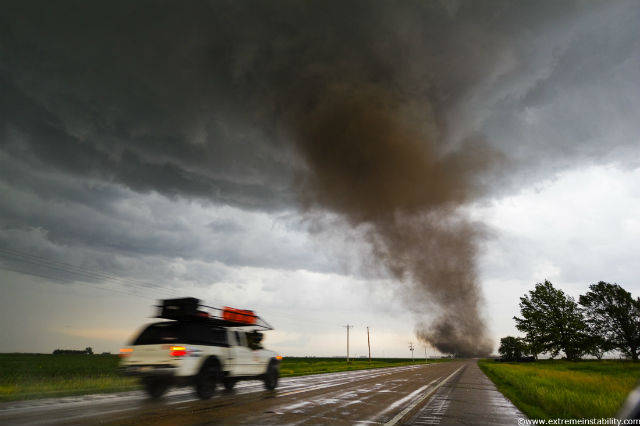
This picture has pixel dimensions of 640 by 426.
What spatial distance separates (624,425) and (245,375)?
529 inches

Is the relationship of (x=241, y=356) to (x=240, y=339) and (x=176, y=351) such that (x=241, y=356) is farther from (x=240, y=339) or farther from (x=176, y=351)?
(x=176, y=351)

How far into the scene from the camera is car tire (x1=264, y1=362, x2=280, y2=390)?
1479 cm

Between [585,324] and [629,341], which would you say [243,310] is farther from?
[629,341]

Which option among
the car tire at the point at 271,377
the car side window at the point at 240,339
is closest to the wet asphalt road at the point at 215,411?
the car side window at the point at 240,339

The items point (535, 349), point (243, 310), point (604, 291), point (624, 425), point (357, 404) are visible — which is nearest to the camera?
point (624, 425)

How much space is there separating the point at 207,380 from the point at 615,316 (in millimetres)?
83502

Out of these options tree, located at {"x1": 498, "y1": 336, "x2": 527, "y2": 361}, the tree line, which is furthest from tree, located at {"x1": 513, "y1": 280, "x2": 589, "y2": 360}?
tree, located at {"x1": 498, "y1": 336, "x2": 527, "y2": 361}

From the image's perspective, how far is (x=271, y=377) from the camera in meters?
15.0

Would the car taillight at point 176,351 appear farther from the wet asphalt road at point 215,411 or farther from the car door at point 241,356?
the car door at point 241,356

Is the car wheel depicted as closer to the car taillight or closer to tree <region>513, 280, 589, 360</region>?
the car taillight

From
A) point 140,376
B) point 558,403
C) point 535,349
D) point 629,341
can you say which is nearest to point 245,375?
point 140,376

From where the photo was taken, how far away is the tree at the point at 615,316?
66625 millimetres

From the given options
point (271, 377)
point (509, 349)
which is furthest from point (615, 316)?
point (271, 377)

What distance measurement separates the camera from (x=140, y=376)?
10.7 meters
